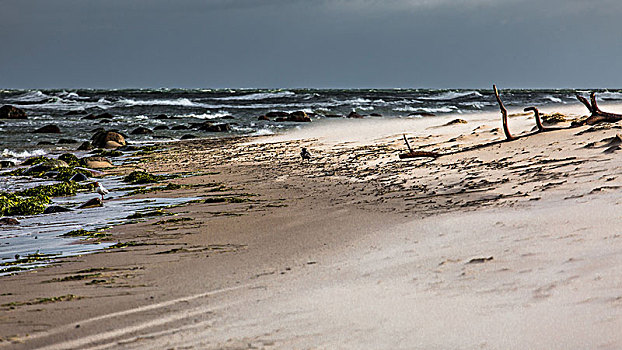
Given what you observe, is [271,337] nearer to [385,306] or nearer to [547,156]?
[385,306]

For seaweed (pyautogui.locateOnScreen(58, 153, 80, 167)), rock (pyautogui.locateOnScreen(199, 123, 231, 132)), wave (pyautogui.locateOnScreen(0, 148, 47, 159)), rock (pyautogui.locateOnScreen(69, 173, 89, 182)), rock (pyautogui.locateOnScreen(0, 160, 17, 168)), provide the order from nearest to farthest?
rock (pyautogui.locateOnScreen(69, 173, 89, 182)) → seaweed (pyautogui.locateOnScreen(58, 153, 80, 167)) → rock (pyautogui.locateOnScreen(0, 160, 17, 168)) → wave (pyautogui.locateOnScreen(0, 148, 47, 159)) → rock (pyautogui.locateOnScreen(199, 123, 231, 132))

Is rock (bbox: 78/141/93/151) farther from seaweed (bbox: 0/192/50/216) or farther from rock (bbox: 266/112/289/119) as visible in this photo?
rock (bbox: 266/112/289/119)

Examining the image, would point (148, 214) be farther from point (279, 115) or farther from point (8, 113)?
point (8, 113)

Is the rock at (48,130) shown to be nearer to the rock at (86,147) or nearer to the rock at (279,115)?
the rock at (86,147)

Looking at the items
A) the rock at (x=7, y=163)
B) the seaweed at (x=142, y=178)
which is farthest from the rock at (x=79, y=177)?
the rock at (x=7, y=163)

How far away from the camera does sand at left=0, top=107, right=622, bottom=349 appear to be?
2.81 m

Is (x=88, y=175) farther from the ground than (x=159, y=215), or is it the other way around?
(x=88, y=175)

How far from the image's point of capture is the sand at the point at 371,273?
2.81 metres

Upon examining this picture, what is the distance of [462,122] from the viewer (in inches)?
619

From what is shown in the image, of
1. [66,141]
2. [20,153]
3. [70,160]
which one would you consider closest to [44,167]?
[70,160]

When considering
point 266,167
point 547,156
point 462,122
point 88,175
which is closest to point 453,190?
point 547,156

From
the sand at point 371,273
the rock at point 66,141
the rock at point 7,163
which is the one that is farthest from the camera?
the rock at point 66,141

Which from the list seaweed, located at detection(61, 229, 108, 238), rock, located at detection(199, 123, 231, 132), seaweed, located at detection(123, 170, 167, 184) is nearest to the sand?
seaweed, located at detection(61, 229, 108, 238)

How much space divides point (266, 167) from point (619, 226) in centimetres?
790
